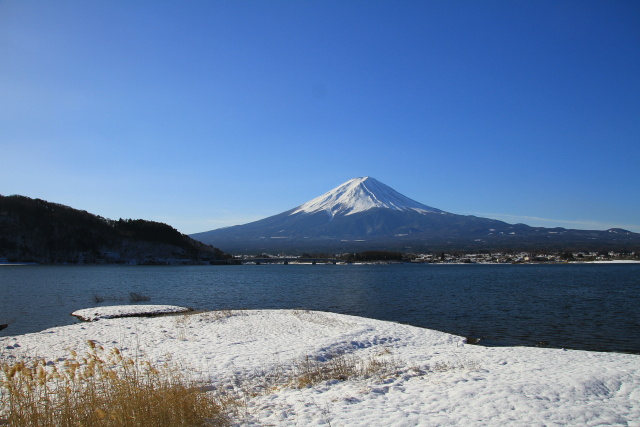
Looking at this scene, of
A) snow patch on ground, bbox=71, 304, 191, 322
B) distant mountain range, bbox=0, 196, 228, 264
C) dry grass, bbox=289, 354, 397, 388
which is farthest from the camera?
distant mountain range, bbox=0, 196, 228, 264

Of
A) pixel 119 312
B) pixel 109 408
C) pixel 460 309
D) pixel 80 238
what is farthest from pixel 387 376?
pixel 80 238

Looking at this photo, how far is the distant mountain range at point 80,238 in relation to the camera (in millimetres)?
101750

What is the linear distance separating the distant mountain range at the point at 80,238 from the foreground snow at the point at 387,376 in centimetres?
10178

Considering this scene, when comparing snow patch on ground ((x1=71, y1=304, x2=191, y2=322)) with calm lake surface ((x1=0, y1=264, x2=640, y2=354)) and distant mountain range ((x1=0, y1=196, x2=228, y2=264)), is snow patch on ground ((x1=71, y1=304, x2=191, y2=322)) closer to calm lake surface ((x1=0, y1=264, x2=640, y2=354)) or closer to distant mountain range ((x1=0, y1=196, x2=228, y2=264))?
calm lake surface ((x1=0, y1=264, x2=640, y2=354))

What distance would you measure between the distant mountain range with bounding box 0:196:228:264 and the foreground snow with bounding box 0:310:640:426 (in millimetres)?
101780

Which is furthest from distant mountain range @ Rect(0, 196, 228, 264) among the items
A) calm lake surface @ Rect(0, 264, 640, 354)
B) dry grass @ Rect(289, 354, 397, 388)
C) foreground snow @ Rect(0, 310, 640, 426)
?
dry grass @ Rect(289, 354, 397, 388)

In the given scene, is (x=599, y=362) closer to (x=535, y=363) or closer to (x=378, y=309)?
(x=535, y=363)

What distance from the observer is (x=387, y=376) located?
10836mm

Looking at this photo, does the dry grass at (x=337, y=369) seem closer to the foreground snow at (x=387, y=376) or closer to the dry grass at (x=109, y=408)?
the foreground snow at (x=387, y=376)

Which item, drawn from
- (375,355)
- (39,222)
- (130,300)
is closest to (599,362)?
(375,355)

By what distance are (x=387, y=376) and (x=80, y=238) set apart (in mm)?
123445

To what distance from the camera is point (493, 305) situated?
99.1 feet

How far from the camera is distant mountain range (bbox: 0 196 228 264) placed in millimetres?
101750

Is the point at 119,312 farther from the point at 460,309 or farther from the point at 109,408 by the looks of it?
the point at 460,309
